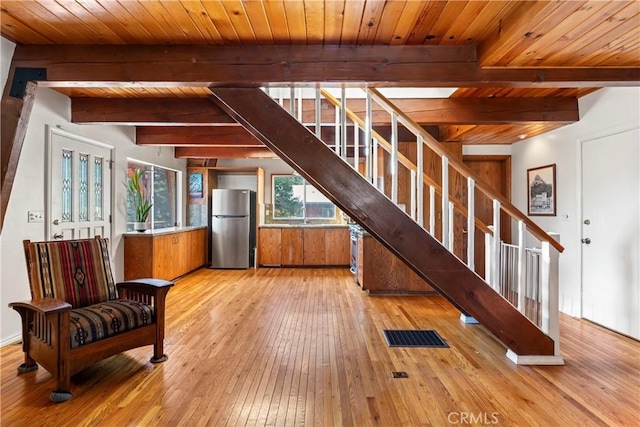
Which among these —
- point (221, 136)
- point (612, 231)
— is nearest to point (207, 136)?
point (221, 136)

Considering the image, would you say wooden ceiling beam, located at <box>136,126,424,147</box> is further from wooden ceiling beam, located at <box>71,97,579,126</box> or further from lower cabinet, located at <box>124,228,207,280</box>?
lower cabinet, located at <box>124,228,207,280</box>

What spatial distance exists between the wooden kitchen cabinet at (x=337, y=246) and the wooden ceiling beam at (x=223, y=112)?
11.4ft

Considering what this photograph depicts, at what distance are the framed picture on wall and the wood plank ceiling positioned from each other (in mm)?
2059

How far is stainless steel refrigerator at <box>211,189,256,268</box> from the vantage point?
22.3 feet

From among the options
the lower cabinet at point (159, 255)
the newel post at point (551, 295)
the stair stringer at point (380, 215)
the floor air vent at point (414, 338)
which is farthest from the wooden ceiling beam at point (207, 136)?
the newel post at point (551, 295)

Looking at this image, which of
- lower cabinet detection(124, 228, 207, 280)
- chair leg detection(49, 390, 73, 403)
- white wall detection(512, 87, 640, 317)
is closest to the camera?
chair leg detection(49, 390, 73, 403)

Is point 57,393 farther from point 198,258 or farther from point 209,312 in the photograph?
point 198,258

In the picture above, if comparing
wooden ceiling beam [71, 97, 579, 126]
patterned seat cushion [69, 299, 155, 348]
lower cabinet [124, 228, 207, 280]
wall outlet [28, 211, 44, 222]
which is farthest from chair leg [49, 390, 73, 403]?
lower cabinet [124, 228, 207, 280]

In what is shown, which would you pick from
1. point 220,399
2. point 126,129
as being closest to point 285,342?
point 220,399

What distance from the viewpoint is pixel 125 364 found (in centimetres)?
268

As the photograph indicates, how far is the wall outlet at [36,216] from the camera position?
331 cm

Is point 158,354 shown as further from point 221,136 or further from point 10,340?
point 221,136

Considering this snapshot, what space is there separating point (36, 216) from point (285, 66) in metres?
2.90

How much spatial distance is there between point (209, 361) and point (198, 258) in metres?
4.20
